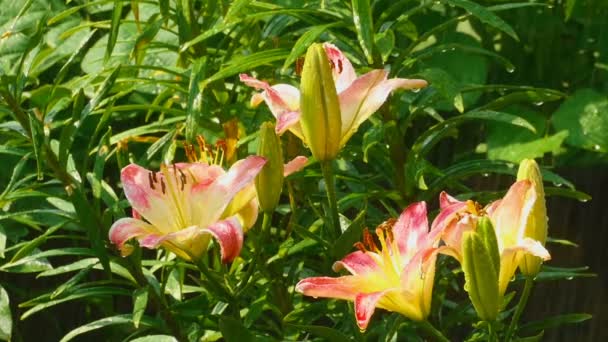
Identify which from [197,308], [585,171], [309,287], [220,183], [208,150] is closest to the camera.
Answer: [309,287]

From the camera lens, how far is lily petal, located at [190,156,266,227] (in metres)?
1.32

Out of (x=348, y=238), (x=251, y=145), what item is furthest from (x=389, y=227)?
(x=251, y=145)

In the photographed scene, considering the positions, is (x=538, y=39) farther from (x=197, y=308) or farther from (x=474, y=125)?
(x=197, y=308)

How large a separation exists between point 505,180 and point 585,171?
0.16 m

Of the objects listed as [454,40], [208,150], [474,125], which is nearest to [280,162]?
[208,150]

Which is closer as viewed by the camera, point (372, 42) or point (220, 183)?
point (220, 183)

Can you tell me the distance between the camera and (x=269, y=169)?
1.34 meters

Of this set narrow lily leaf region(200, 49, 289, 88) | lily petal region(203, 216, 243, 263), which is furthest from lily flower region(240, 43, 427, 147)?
narrow lily leaf region(200, 49, 289, 88)

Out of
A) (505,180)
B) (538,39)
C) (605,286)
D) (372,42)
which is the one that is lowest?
(605,286)

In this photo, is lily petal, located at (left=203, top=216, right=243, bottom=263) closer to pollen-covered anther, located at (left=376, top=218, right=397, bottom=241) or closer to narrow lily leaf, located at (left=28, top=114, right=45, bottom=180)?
pollen-covered anther, located at (left=376, top=218, right=397, bottom=241)

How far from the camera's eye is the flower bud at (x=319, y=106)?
126 cm

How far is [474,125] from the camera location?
8.78 ft

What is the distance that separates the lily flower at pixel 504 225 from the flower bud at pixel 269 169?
181 mm

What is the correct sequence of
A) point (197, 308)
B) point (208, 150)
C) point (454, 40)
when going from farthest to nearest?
point (454, 40)
point (197, 308)
point (208, 150)
